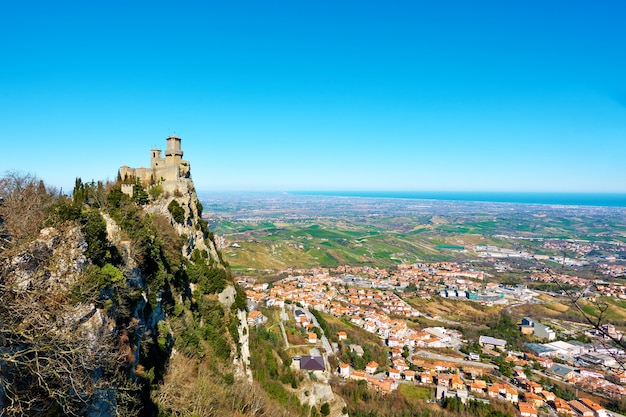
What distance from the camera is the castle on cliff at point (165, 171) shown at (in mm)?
25188

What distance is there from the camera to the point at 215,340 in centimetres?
2033

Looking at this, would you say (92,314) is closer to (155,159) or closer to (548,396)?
(155,159)

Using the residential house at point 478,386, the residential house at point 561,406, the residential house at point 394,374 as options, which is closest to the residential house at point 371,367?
the residential house at point 394,374

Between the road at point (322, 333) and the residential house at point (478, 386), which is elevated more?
the road at point (322, 333)

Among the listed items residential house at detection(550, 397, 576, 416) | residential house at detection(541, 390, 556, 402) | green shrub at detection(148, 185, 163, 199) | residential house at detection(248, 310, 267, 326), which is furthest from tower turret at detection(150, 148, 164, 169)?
residential house at detection(541, 390, 556, 402)

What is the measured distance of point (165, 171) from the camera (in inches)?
1027

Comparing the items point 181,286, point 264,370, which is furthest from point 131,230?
point 264,370

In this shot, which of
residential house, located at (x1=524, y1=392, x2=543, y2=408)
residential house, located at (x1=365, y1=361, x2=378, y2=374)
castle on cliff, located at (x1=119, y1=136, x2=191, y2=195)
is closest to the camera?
castle on cliff, located at (x1=119, y1=136, x2=191, y2=195)

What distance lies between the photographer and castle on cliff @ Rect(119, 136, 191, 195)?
82.6ft

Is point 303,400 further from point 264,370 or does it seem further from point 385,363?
point 385,363

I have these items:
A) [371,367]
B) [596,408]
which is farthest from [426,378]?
[596,408]

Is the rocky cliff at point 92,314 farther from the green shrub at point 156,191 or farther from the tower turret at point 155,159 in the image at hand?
the tower turret at point 155,159

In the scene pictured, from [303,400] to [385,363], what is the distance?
2807 centimetres

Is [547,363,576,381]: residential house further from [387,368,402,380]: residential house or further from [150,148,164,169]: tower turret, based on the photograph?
[150,148,164,169]: tower turret
